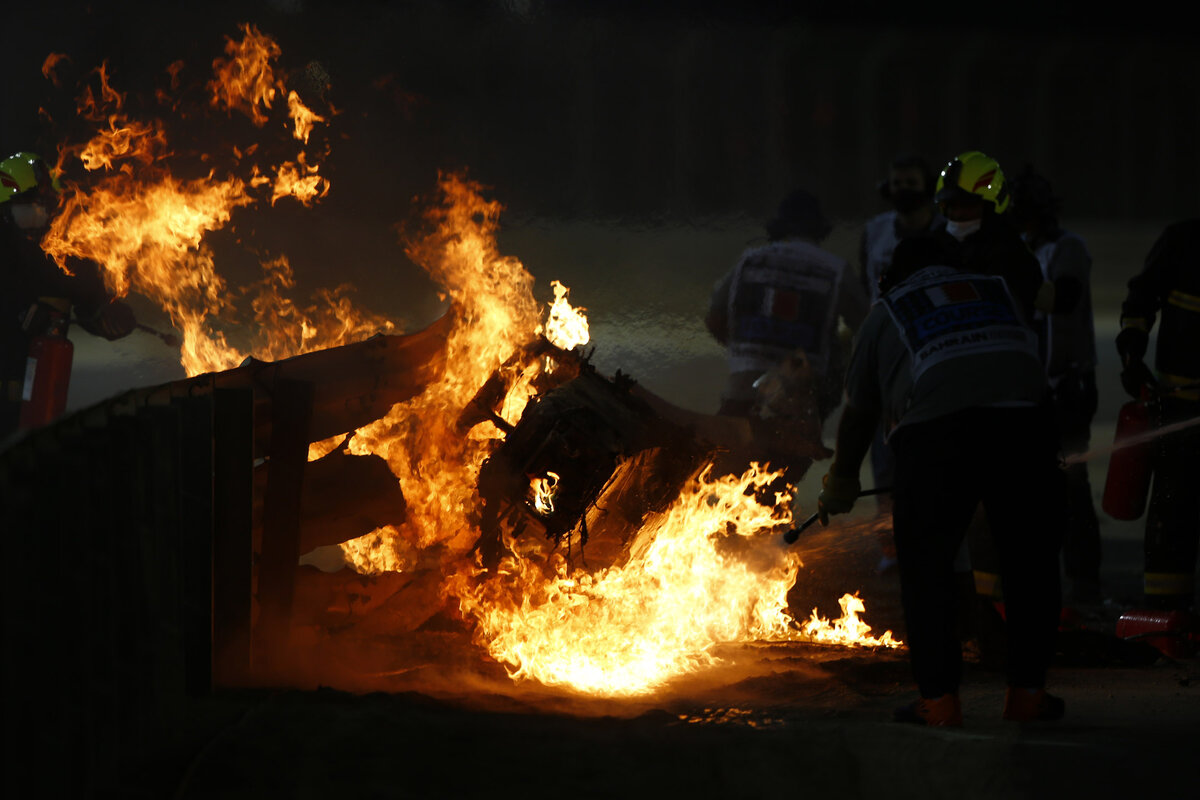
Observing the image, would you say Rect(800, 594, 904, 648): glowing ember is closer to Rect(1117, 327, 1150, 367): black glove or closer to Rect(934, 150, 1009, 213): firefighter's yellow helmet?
Rect(1117, 327, 1150, 367): black glove

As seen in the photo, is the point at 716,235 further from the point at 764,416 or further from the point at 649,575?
the point at 649,575

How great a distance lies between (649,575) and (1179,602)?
8.33 feet

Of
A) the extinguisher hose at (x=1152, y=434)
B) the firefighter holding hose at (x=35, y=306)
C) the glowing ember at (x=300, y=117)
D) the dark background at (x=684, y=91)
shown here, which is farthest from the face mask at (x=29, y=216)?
the extinguisher hose at (x=1152, y=434)

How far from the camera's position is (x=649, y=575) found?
5.47 metres

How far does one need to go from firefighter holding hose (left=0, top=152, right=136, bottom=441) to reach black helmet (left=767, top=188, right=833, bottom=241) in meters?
4.35

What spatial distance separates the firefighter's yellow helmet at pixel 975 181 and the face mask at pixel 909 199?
1262mm

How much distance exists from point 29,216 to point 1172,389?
22.7 ft

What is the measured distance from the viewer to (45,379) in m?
7.20

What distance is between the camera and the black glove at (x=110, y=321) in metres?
7.53

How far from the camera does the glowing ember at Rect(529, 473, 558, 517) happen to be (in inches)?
188

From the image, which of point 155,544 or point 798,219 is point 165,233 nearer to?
point 155,544

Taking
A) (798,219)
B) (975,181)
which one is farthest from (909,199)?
(975,181)

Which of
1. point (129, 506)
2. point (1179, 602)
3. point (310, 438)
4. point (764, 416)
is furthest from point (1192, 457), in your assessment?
point (129, 506)

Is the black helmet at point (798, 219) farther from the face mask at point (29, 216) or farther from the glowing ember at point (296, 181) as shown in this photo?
the face mask at point (29, 216)
